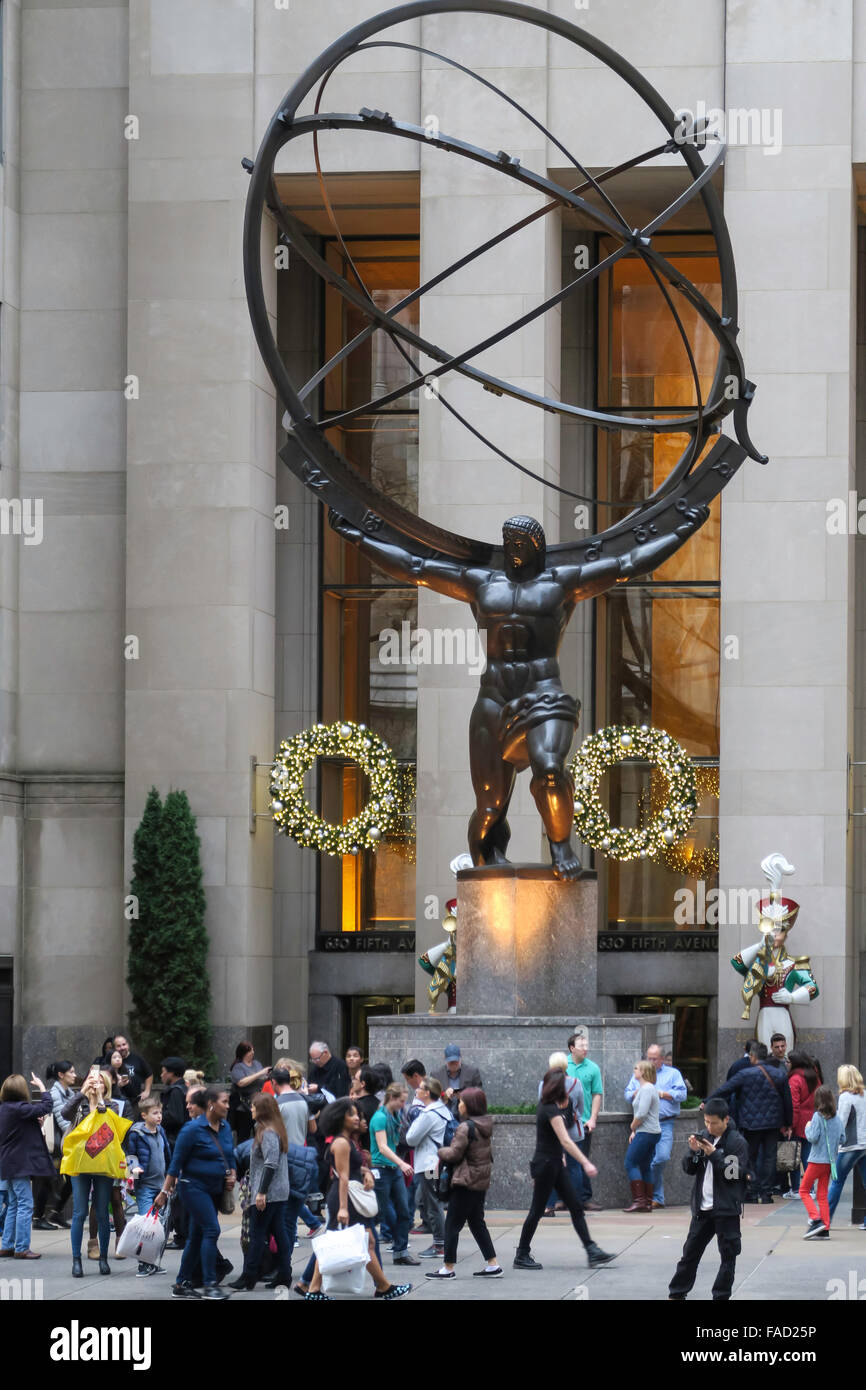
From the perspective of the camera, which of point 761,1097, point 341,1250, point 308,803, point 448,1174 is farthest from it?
point 308,803

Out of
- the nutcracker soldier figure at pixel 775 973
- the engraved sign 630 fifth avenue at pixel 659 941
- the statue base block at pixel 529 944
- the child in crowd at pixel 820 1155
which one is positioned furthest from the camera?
the engraved sign 630 fifth avenue at pixel 659 941

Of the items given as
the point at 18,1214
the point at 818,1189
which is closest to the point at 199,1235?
the point at 18,1214

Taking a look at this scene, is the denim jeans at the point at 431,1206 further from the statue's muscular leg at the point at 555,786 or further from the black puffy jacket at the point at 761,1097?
the black puffy jacket at the point at 761,1097

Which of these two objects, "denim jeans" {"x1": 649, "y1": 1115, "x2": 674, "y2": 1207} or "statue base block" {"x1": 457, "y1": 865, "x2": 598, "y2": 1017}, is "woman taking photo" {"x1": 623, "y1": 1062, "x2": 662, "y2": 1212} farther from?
"statue base block" {"x1": 457, "y1": 865, "x2": 598, "y2": 1017}

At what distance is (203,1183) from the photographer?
1517 cm

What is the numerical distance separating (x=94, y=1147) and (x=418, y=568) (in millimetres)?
7047

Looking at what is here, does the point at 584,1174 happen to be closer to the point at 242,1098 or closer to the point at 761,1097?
the point at 761,1097

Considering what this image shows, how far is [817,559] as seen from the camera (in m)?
28.9

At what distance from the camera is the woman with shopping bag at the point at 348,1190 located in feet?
47.0

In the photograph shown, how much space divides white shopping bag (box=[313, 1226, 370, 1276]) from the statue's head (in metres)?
8.38

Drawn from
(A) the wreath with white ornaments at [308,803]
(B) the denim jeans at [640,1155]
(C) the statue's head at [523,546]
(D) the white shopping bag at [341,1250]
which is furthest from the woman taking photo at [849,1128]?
(A) the wreath with white ornaments at [308,803]

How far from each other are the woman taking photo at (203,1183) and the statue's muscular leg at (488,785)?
20.8 ft

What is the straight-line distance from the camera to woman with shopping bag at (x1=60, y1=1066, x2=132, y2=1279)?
16.6 meters
